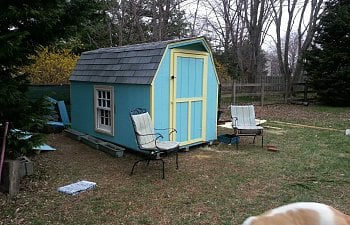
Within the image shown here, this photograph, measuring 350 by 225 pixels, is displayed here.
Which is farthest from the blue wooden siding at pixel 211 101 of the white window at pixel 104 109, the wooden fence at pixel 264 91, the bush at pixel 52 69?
the wooden fence at pixel 264 91

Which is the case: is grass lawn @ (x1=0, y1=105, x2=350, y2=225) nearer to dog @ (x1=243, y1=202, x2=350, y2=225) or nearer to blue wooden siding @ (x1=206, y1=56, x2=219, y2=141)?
blue wooden siding @ (x1=206, y1=56, x2=219, y2=141)

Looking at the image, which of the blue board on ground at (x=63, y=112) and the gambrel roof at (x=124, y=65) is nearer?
the gambrel roof at (x=124, y=65)

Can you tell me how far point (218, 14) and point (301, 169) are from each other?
16.9 m

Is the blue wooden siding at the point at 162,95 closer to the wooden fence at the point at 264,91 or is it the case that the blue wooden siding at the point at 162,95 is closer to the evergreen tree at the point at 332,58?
the wooden fence at the point at 264,91

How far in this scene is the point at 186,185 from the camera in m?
4.61

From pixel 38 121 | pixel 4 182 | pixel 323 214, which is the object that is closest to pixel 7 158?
pixel 4 182

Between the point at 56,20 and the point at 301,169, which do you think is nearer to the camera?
the point at 56,20

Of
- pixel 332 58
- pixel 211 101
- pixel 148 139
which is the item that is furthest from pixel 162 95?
pixel 332 58

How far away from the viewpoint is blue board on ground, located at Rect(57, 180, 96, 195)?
4.28 metres

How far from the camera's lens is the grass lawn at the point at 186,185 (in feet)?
11.9

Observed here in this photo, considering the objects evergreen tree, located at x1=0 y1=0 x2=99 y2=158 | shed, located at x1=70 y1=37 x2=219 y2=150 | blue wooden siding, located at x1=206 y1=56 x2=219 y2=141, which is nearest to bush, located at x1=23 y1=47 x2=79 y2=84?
shed, located at x1=70 y1=37 x2=219 y2=150

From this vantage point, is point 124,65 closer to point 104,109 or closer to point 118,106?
point 118,106

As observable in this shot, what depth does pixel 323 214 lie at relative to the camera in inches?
55.4

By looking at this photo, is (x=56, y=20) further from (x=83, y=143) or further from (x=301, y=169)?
(x=301, y=169)
